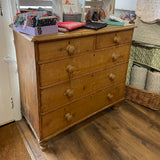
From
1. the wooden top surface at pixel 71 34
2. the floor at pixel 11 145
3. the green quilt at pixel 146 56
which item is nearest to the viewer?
the wooden top surface at pixel 71 34

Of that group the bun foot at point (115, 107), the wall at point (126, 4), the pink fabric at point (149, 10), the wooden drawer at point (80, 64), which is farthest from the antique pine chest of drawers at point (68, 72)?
the wall at point (126, 4)

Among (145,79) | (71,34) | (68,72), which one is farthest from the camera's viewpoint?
(145,79)

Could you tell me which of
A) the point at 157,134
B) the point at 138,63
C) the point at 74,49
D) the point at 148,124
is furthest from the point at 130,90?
the point at 74,49

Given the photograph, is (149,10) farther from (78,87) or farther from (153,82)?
(78,87)

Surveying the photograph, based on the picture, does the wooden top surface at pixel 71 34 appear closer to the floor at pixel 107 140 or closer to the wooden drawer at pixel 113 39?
the wooden drawer at pixel 113 39

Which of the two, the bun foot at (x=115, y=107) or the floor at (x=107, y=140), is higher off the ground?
the bun foot at (x=115, y=107)

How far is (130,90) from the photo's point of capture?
6.75 feet

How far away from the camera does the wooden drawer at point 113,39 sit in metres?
1.33

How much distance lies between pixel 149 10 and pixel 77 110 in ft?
4.23

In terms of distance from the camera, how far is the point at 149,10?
177 centimetres

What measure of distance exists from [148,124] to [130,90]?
1.55 ft

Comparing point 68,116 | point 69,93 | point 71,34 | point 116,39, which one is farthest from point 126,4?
point 68,116

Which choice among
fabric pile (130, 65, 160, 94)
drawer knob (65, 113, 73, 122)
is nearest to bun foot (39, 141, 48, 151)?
drawer knob (65, 113, 73, 122)

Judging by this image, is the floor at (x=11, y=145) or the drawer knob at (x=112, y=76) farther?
the drawer knob at (x=112, y=76)
